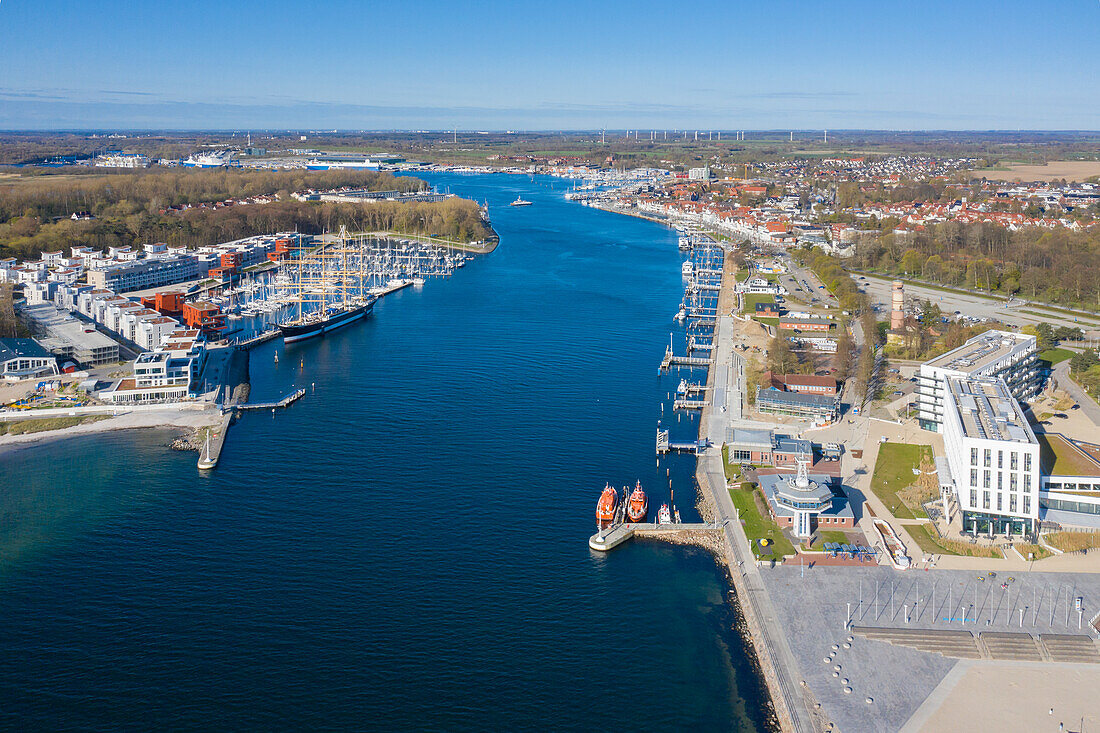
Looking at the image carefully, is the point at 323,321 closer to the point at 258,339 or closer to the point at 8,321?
the point at 258,339

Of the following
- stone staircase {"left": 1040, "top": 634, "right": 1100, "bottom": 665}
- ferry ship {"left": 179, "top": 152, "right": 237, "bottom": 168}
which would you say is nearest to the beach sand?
stone staircase {"left": 1040, "top": 634, "right": 1100, "bottom": 665}

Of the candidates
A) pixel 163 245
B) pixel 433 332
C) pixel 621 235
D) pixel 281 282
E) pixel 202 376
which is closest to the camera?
pixel 202 376

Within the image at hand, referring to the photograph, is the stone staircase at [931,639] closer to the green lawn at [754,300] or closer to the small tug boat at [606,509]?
the small tug boat at [606,509]

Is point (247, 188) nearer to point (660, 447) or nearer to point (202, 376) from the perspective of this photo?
point (202, 376)

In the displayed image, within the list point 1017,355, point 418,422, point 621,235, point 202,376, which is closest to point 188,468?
point 418,422

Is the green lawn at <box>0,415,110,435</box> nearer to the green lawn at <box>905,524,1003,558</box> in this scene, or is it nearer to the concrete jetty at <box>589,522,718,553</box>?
the concrete jetty at <box>589,522,718,553</box>
